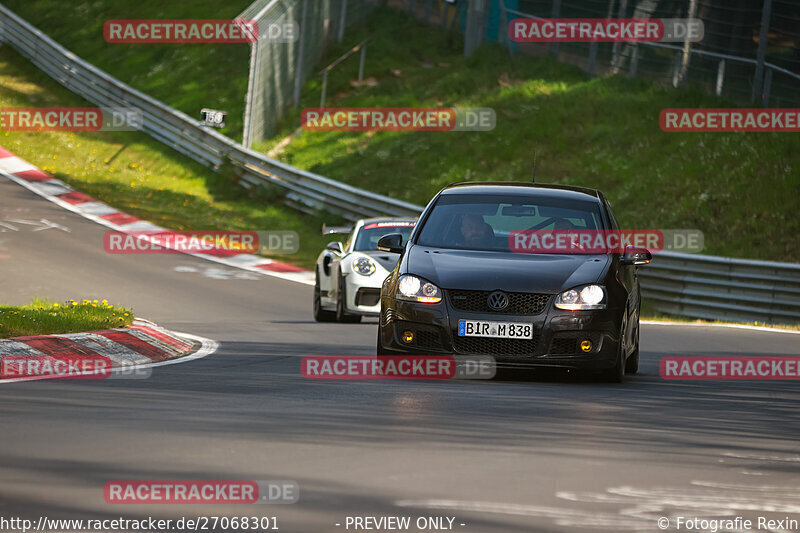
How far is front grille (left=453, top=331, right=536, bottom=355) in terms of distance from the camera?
9594 millimetres

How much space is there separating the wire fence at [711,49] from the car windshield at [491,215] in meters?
17.3

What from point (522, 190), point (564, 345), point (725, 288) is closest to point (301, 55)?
point (725, 288)

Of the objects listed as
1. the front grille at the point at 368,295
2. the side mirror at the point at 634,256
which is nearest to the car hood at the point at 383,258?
the front grille at the point at 368,295

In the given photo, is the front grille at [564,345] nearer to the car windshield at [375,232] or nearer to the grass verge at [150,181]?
the car windshield at [375,232]

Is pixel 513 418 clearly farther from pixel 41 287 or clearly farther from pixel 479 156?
pixel 479 156

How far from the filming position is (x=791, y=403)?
31.6 ft

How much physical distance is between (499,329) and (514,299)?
24cm

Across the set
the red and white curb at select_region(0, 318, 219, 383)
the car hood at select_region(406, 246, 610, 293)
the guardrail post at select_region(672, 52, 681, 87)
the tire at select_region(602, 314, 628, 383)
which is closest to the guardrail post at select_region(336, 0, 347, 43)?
the guardrail post at select_region(672, 52, 681, 87)

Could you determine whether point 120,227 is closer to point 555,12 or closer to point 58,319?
point 555,12

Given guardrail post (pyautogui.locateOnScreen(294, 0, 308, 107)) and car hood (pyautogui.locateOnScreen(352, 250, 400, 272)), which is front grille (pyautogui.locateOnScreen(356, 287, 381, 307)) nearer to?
car hood (pyautogui.locateOnScreen(352, 250, 400, 272))

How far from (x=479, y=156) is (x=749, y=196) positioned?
21.9ft

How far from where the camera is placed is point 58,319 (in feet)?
35.7

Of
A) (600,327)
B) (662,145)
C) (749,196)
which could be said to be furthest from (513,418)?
(662,145)

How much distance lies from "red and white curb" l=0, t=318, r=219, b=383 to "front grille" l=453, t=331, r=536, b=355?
8.02 ft
